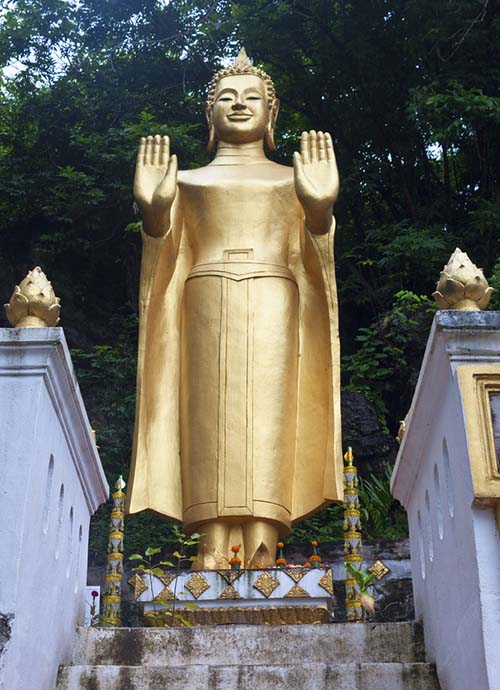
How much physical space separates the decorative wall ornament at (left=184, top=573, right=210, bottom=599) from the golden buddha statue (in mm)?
510

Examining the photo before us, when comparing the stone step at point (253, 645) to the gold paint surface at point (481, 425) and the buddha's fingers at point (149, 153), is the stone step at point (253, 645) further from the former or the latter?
the buddha's fingers at point (149, 153)

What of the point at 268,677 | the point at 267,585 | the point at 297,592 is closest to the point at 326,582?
the point at 297,592

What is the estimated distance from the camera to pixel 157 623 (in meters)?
4.95

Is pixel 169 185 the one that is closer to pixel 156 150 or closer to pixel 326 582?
pixel 156 150

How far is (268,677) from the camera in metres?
3.59

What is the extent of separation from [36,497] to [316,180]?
3432 millimetres

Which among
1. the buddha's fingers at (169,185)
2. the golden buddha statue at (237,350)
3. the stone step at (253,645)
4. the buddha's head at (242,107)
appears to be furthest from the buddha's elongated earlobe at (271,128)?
the stone step at (253,645)

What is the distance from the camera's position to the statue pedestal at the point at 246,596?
518cm

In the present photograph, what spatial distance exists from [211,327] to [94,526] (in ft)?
13.7

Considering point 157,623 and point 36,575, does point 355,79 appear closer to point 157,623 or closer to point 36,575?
point 157,623

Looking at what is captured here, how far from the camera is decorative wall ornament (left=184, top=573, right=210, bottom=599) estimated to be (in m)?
5.20

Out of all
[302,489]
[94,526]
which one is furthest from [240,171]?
[94,526]

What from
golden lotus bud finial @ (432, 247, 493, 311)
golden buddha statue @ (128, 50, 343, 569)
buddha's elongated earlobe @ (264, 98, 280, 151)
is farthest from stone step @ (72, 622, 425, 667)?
buddha's elongated earlobe @ (264, 98, 280, 151)

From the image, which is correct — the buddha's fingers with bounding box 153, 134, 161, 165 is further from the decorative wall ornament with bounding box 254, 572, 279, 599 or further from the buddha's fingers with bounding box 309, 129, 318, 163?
the decorative wall ornament with bounding box 254, 572, 279, 599
